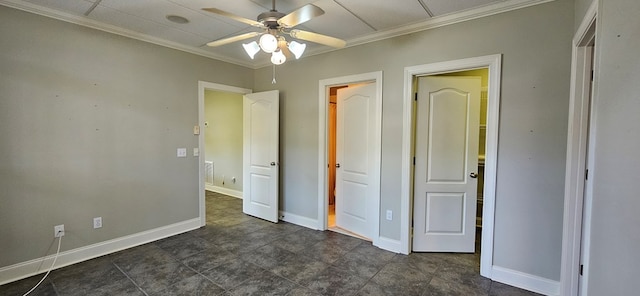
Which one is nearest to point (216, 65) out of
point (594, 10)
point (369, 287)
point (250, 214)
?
point (250, 214)

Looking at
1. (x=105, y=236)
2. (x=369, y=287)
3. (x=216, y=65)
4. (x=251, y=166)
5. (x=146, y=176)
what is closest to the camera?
(x=369, y=287)

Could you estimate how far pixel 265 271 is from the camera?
2611 millimetres

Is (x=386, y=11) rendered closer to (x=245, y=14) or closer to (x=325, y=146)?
(x=245, y=14)

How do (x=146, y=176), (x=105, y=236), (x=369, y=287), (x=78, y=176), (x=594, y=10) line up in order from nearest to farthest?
(x=594, y=10) → (x=369, y=287) → (x=78, y=176) → (x=105, y=236) → (x=146, y=176)

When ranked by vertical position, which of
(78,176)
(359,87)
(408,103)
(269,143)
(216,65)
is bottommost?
(78,176)

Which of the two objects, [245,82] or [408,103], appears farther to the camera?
[245,82]

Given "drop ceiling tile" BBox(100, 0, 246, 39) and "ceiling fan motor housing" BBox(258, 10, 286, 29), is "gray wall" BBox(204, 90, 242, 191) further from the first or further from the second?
"ceiling fan motor housing" BBox(258, 10, 286, 29)

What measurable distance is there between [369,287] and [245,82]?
3.51 m

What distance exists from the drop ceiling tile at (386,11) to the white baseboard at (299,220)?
8.82ft

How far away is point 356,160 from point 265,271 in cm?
172

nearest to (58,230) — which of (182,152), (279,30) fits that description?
(182,152)

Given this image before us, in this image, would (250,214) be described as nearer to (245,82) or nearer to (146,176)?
(146,176)

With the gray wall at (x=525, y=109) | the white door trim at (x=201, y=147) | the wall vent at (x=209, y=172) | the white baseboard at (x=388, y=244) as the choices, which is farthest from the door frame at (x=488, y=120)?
the wall vent at (x=209, y=172)

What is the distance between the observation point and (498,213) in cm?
247
